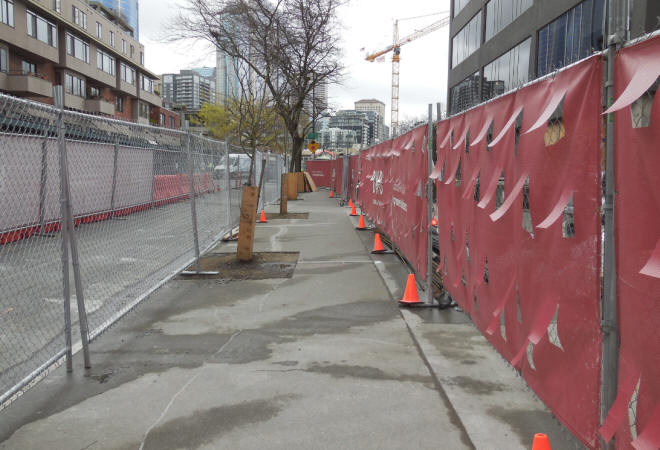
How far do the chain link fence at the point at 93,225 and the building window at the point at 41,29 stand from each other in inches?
1297

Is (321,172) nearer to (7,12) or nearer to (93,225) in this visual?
(7,12)

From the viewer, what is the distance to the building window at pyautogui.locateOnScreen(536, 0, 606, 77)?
22.4 m

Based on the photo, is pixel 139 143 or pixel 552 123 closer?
pixel 552 123

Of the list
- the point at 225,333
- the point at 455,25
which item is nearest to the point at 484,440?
the point at 225,333

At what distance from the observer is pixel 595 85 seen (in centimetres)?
257

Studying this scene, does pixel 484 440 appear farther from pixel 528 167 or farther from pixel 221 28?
pixel 221 28

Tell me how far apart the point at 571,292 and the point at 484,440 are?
117 centimetres

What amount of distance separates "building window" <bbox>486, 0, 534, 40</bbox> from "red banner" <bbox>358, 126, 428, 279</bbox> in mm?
23682

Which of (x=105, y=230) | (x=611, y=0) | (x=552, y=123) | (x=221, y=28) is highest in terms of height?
(x=221, y=28)

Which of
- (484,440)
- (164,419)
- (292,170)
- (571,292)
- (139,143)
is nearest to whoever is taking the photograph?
(571,292)

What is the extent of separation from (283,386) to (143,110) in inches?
2507

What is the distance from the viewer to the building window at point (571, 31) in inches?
882

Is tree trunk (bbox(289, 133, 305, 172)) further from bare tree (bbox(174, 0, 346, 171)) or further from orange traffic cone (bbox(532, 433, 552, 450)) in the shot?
orange traffic cone (bbox(532, 433, 552, 450))

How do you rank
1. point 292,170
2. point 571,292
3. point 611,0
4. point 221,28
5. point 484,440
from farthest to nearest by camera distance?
point 292,170
point 221,28
point 484,440
point 571,292
point 611,0
